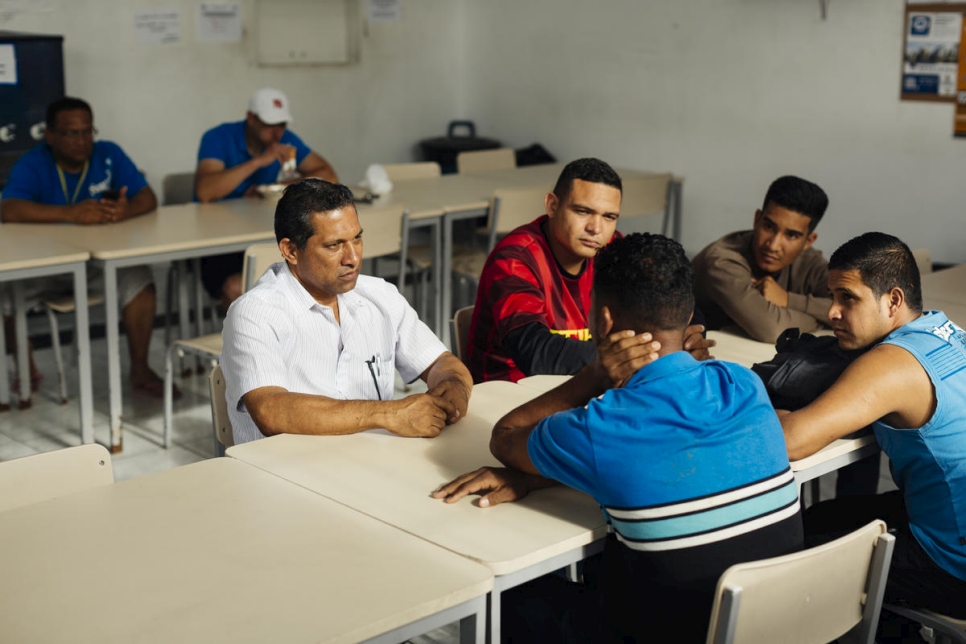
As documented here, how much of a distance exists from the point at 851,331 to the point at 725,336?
875 millimetres

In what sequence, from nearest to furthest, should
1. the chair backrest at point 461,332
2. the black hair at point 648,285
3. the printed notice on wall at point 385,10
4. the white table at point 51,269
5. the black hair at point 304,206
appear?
the black hair at point 648,285
the black hair at point 304,206
the chair backrest at point 461,332
the white table at point 51,269
the printed notice on wall at point 385,10

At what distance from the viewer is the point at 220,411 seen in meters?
2.53

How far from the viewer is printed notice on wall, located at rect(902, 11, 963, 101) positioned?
498 centimetres

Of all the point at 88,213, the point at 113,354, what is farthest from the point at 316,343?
the point at 88,213

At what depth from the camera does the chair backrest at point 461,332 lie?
9.71 ft

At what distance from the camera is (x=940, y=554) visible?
2051 millimetres

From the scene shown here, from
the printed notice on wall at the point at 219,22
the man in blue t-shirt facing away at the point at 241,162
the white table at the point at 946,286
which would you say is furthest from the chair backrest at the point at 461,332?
the printed notice on wall at the point at 219,22

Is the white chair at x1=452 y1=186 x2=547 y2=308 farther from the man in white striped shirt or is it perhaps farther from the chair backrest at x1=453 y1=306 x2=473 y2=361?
the man in white striped shirt

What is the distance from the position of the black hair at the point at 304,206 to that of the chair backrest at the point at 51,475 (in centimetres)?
66

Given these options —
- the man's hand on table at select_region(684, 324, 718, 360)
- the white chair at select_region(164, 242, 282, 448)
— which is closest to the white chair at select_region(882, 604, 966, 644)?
the man's hand on table at select_region(684, 324, 718, 360)

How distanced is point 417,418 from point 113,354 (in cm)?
216

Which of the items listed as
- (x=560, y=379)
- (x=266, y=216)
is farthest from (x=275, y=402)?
(x=266, y=216)

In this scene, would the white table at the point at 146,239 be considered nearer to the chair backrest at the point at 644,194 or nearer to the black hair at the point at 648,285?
the chair backrest at the point at 644,194

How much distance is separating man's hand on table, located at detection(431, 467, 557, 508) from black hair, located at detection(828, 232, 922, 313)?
77 cm
